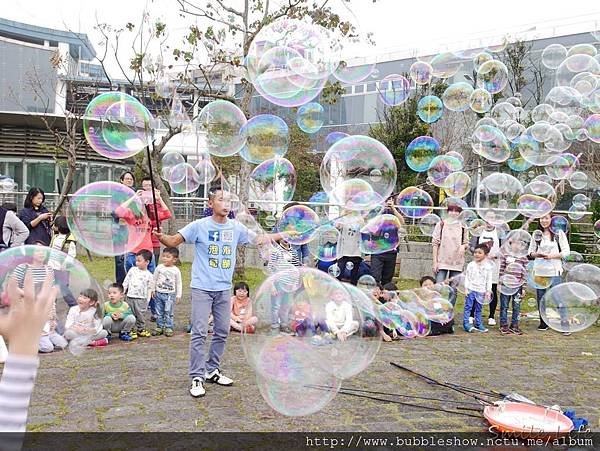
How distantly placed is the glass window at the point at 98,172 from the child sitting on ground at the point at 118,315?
1484cm

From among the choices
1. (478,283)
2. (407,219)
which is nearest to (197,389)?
(478,283)

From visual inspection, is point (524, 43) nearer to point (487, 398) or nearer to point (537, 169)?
point (537, 169)

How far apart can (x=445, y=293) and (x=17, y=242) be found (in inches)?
210

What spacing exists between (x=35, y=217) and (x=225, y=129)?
8.57ft

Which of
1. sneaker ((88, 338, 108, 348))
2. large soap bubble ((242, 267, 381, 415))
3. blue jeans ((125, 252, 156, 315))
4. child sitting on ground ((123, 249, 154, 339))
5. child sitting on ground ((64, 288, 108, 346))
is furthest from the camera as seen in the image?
blue jeans ((125, 252, 156, 315))

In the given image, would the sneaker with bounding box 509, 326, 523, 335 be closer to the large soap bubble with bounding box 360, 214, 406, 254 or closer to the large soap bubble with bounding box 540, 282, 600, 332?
the large soap bubble with bounding box 540, 282, 600, 332

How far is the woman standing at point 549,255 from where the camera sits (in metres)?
8.30

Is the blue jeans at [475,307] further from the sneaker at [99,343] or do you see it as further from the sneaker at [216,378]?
the sneaker at [99,343]

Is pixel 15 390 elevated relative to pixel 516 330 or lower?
elevated

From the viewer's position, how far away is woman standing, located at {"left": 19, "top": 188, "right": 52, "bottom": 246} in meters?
7.37

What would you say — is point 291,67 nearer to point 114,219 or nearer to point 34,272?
point 114,219

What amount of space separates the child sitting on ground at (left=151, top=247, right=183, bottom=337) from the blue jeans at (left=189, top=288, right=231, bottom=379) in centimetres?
205

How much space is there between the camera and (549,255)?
27.2ft

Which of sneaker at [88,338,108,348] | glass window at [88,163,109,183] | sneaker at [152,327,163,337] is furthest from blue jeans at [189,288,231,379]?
glass window at [88,163,109,183]
